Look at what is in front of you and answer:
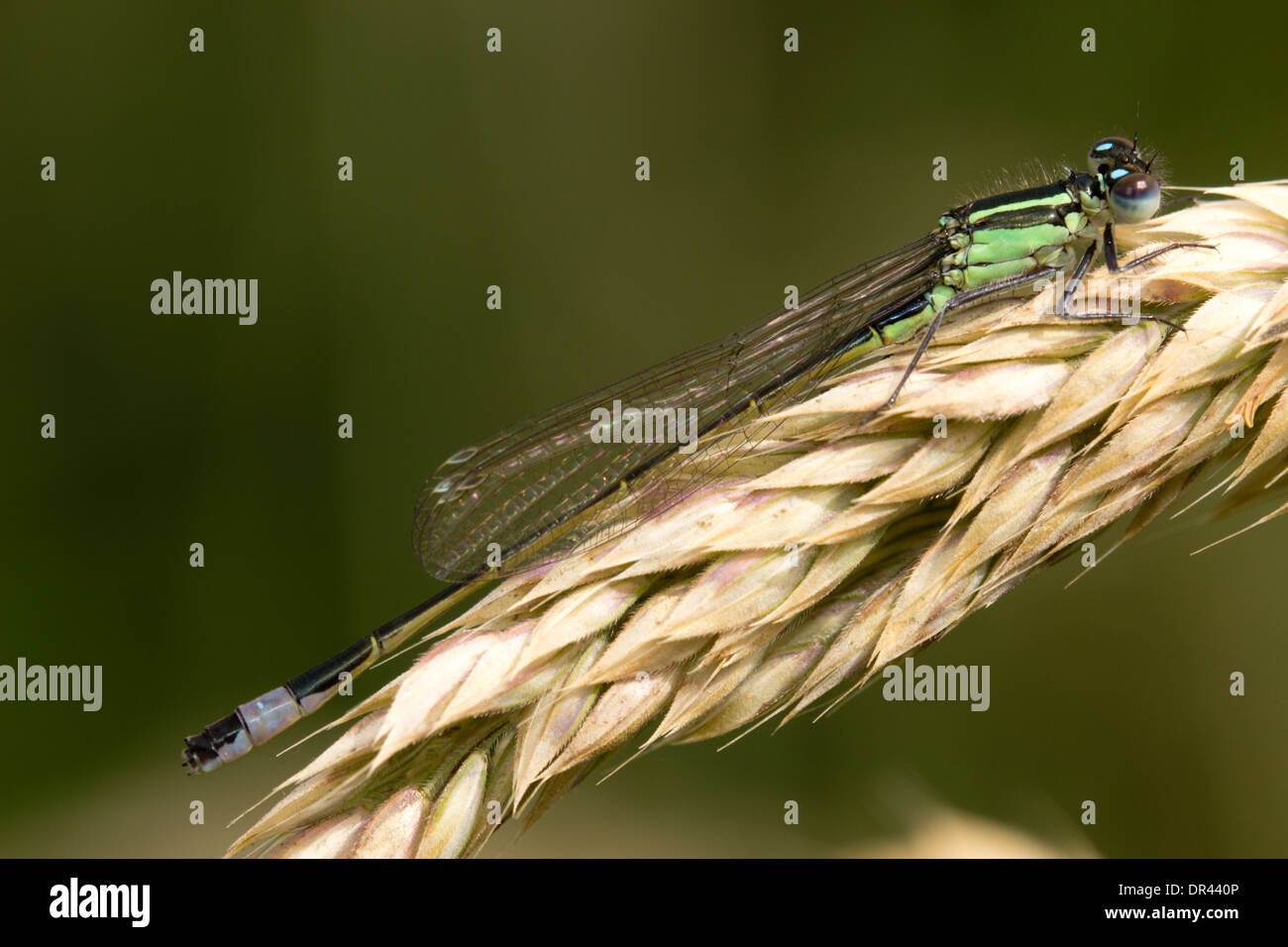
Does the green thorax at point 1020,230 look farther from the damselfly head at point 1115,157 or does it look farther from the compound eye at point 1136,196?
the compound eye at point 1136,196

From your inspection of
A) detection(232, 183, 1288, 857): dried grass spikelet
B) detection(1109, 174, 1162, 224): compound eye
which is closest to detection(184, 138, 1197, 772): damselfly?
detection(1109, 174, 1162, 224): compound eye

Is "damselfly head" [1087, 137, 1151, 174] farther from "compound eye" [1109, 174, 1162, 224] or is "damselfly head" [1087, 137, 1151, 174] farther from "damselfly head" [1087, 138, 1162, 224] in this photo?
"compound eye" [1109, 174, 1162, 224]

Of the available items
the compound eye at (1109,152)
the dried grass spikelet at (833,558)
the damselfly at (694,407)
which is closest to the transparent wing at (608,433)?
the damselfly at (694,407)

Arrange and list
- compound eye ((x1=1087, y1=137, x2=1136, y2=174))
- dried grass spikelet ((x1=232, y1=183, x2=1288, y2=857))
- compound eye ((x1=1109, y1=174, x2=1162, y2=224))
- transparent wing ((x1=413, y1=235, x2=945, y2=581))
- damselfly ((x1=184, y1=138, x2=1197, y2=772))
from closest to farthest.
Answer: dried grass spikelet ((x1=232, y1=183, x2=1288, y2=857)), compound eye ((x1=1109, y1=174, x2=1162, y2=224)), damselfly ((x1=184, y1=138, x2=1197, y2=772)), compound eye ((x1=1087, y1=137, x2=1136, y2=174)), transparent wing ((x1=413, y1=235, x2=945, y2=581))

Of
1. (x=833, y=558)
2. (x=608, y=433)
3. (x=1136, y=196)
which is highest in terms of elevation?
(x=1136, y=196)

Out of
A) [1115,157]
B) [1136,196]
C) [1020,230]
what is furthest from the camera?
[1020,230]

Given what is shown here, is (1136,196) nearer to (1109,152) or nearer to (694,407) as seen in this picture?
(1109,152)

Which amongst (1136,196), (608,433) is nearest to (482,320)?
(608,433)
